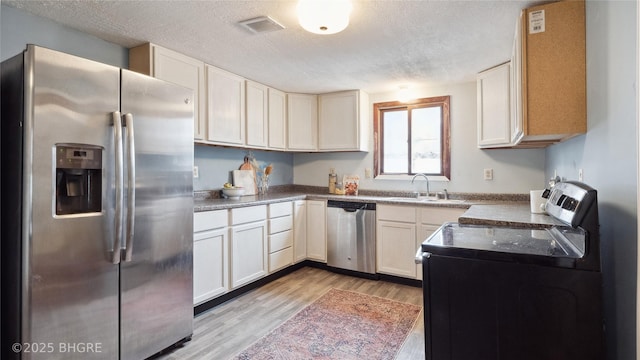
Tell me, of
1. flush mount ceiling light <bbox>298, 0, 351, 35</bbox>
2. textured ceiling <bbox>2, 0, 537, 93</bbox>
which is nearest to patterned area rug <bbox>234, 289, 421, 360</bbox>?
flush mount ceiling light <bbox>298, 0, 351, 35</bbox>

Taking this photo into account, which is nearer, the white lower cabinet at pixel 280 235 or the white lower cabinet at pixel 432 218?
the white lower cabinet at pixel 432 218

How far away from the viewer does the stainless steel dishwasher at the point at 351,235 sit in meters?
3.35

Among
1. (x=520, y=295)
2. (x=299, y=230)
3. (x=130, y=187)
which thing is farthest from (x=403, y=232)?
(x=130, y=187)

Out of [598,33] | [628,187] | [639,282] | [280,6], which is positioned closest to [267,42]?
[280,6]

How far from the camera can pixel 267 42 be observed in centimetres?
235

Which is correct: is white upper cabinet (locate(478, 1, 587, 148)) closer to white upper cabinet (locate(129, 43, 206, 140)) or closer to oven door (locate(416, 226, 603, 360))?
oven door (locate(416, 226, 603, 360))

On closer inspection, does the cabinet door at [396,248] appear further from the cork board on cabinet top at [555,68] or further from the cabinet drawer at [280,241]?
the cork board on cabinet top at [555,68]

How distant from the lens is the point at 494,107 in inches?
114

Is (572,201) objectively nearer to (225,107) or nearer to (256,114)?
(225,107)

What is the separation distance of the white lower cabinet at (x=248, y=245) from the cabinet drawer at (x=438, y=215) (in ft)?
5.12

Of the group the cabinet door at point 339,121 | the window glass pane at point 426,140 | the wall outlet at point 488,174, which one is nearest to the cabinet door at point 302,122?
the cabinet door at point 339,121

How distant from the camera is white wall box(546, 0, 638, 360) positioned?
40.4 inches

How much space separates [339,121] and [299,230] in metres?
1.39

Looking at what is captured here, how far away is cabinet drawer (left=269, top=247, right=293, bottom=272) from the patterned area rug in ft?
2.13
